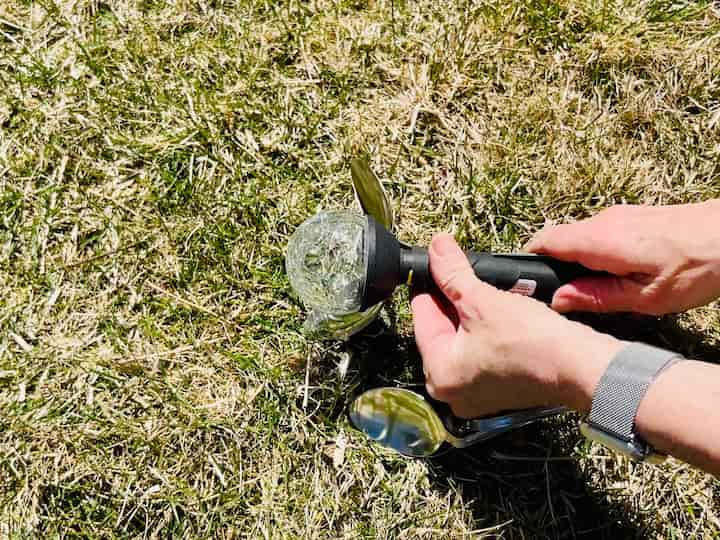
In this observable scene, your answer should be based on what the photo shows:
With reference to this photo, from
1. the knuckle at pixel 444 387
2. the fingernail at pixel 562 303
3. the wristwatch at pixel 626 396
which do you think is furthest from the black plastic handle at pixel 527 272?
the wristwatch at pixel 626 396

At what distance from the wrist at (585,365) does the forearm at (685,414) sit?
3.4 inches

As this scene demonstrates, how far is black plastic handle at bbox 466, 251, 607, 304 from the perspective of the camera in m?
1.47

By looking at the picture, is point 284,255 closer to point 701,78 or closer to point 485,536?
point 485,536

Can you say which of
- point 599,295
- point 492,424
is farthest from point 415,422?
point 599,295

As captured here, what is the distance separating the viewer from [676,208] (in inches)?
59.0

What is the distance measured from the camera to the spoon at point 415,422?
154 cm

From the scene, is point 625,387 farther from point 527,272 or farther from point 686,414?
point 527,272

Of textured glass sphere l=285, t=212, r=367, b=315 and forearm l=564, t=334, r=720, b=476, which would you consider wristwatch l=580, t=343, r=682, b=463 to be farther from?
textured glass sphere l=285, t=212, r=367, b=315

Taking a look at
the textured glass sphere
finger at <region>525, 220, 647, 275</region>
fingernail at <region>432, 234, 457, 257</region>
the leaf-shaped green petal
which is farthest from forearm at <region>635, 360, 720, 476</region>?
the leaf-shaped green petal

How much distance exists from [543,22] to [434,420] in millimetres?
1052

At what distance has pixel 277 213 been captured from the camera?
179 centimetres

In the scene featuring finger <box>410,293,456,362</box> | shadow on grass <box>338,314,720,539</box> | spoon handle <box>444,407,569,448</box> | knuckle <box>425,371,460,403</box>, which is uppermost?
finger <box>410,293,456,362</box>

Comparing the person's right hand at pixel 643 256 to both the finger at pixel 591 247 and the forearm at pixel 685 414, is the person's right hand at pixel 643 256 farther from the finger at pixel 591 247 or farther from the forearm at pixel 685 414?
the forearm at pixel 685 414

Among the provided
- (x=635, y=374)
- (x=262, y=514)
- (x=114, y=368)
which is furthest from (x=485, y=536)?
(x=114, y=368)
